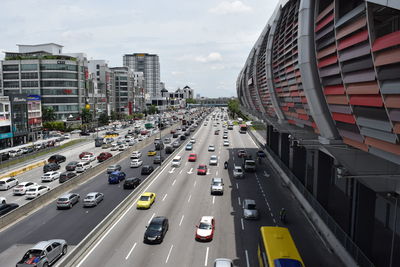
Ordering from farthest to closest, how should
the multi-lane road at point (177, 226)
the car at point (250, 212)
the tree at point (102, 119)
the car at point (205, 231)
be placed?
the tree at point (102, 119) < the car at point (250, 212) < the car at point (205, 231) < the multi-lane road at point (177, 226)

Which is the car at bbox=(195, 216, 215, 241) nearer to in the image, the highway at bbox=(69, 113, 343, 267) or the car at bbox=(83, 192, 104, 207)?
the highway at bbox=(69, 113, 343, 267)

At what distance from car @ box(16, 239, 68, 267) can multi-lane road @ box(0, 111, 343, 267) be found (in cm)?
178

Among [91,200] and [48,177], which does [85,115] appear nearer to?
[48,177]

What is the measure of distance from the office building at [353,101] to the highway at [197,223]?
8.39 feet

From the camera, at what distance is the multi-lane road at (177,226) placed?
2228 centimetres

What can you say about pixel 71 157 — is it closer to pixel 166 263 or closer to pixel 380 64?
pixel 166 263

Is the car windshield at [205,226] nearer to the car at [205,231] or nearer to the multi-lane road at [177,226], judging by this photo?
the car at [205,231]

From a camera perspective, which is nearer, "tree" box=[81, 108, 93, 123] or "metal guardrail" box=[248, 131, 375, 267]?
"metal guardrail" box=[248, 131, 375, 267]

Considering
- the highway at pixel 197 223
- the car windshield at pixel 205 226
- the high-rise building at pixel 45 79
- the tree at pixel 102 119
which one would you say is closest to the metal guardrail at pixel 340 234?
the highway at pixel 197 223

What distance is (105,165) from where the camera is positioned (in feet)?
179

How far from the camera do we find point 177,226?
2816cm

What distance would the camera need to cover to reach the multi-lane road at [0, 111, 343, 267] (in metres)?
22.3

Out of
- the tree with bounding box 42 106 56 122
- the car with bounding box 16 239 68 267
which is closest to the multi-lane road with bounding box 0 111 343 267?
the car with bounding box 16 239 68 267

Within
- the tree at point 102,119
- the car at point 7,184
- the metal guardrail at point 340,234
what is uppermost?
the tree at point 102,119
